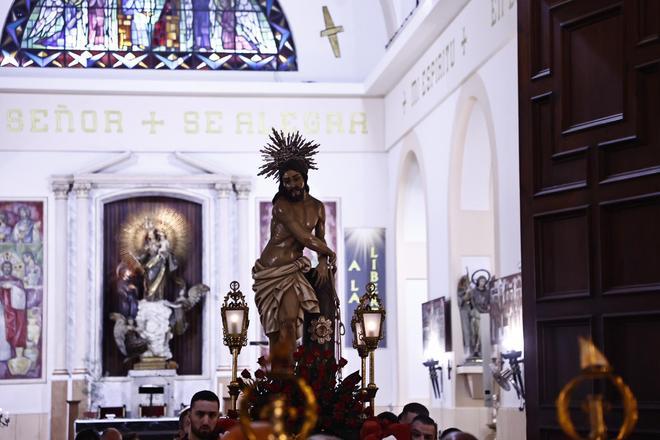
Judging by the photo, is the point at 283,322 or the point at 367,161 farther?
the point at 367,161

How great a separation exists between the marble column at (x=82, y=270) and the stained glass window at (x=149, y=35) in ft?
8.49

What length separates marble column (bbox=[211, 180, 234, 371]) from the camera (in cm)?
2208

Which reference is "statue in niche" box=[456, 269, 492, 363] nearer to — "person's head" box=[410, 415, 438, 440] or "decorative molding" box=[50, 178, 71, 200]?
"decorative molding" box=[50, 178, 71, 200]

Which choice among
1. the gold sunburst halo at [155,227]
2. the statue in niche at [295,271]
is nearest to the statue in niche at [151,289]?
the gold sunburst halo at [155,227]

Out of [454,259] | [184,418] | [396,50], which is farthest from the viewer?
[396,50]

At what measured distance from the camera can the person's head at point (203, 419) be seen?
292 inches

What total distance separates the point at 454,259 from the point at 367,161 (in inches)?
205

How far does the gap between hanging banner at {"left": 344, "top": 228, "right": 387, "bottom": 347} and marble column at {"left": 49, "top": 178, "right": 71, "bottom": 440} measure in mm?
4779

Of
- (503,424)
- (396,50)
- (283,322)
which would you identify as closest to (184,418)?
(283,322)

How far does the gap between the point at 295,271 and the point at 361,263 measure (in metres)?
12.0

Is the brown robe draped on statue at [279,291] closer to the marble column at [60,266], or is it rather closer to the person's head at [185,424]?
the person's head at [185,424]

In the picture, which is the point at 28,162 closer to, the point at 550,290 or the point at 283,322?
the point at 283,322

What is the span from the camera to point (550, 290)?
6590mm

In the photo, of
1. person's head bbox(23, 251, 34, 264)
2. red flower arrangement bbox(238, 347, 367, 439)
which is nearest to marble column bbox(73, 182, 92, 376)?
person's head bbox(23, 251, 34, 264)
